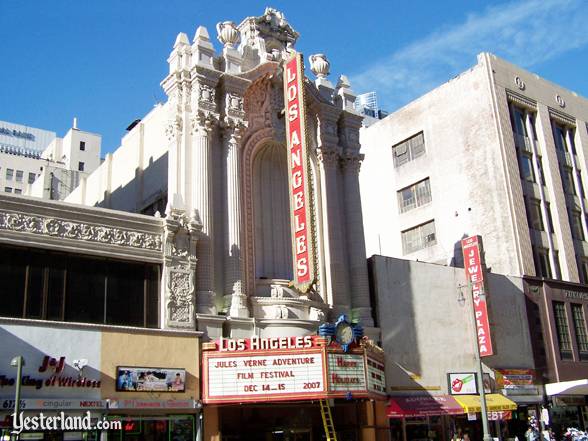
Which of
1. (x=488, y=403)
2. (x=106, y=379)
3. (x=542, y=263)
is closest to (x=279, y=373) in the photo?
(x=106, y=379)

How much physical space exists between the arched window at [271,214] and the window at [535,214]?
18.4 meters

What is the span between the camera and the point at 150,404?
2498cm

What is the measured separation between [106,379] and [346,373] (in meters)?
8.78

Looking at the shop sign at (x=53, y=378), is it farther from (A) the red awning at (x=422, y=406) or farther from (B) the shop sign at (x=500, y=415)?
(B) the shop sign at (x=500, y=415)

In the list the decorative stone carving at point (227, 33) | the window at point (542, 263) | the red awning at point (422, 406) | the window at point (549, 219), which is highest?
the decorative stone carving at point (227, 33)

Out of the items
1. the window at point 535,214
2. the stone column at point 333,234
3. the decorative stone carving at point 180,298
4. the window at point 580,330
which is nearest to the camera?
the decorative stone carving at point 180,298

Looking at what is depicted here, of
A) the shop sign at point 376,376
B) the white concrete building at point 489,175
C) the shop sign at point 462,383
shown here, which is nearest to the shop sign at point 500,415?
the shop sign at point 462,383

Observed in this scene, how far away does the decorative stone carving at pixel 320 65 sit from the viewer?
36.3 m

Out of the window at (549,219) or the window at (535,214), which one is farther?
the window at (549,219)

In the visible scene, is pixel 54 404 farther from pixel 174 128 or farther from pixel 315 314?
pixel 174 128

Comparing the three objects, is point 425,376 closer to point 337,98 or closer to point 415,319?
point 415,319

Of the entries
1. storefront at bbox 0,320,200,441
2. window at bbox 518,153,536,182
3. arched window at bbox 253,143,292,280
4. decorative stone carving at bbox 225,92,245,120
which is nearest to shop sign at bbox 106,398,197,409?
storefront at bbox 0,320,200,441

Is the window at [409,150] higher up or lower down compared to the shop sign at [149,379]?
higher up

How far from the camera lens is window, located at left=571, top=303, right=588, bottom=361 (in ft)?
138
